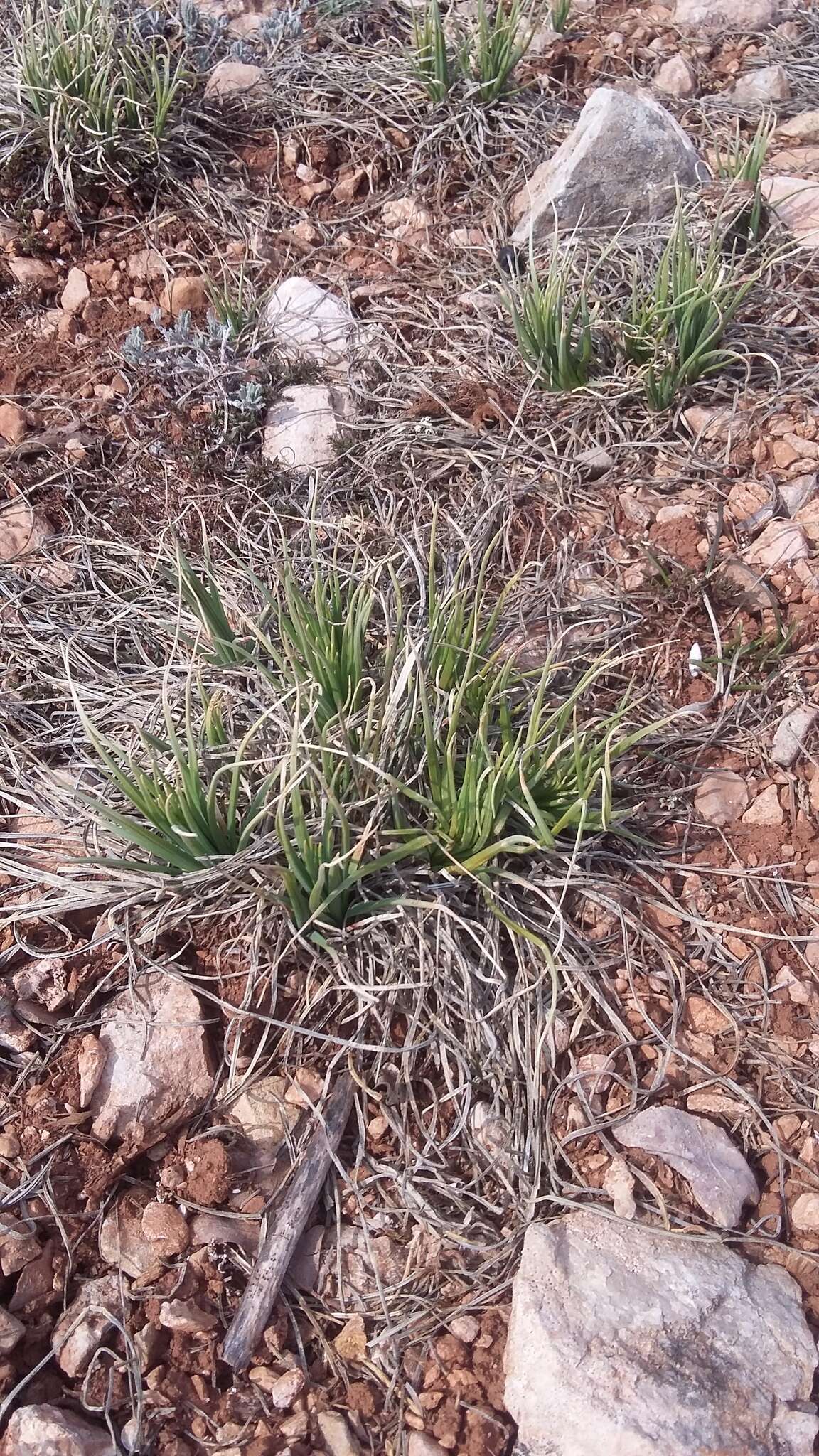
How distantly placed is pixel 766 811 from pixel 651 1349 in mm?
952

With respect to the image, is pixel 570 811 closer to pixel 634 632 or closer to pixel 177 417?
pixel 634 632

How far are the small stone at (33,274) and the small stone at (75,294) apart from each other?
47 millimetres

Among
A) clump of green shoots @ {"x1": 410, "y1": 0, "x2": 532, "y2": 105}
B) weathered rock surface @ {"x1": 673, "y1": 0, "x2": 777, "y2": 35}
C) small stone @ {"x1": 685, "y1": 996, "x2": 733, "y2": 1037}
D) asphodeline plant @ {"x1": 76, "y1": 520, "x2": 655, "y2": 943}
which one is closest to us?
asphodeline plant @ {"x1": 76, "y1": 520, "x2": 655, "y2": 943}

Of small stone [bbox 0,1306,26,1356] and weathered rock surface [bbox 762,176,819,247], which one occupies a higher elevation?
weathered rock surface [bbox 762,176,819,247]

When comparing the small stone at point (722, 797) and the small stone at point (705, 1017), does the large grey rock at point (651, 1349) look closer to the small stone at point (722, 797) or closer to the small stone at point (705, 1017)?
the small stone at point (705, 1017)

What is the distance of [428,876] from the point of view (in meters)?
1.82

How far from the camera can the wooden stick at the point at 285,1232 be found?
1.48 metres

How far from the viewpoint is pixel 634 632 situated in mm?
2240

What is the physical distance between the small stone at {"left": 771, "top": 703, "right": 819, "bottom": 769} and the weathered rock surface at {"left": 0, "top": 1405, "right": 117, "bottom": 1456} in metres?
1.55

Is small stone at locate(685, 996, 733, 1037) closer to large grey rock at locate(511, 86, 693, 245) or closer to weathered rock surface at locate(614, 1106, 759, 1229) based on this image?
weathered rock surface at locate(614, 1106, 759, 1229)

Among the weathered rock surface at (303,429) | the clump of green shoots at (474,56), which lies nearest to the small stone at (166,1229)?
the weathered rock surface at (303,429)

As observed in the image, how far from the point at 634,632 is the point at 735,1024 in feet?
2.74

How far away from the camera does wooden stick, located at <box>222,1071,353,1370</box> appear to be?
148cm

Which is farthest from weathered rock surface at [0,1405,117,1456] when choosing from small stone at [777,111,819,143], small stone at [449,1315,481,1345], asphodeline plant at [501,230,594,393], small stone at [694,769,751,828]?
small stone at [777,111,819,143]
